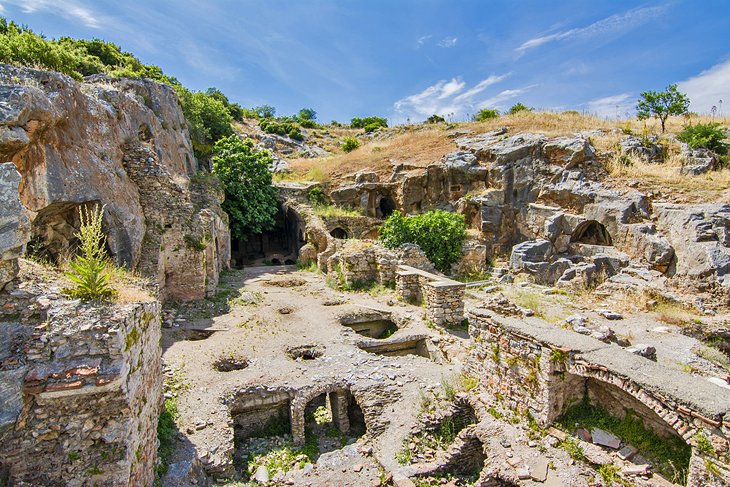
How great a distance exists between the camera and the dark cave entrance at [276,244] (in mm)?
25172

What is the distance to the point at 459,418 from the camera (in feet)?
21.9

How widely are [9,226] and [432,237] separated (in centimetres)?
1428

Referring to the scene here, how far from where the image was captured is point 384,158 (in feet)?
93.9

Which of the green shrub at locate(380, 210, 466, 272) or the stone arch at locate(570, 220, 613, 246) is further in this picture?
the stone arch at locate(570, 220, 613, 246)

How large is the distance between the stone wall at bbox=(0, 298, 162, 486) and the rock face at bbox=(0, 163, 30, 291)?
25.4 inches

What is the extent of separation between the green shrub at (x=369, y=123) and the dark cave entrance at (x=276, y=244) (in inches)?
1243

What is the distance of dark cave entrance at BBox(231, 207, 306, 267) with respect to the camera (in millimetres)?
25172

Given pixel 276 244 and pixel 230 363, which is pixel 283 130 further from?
pixel 230 363

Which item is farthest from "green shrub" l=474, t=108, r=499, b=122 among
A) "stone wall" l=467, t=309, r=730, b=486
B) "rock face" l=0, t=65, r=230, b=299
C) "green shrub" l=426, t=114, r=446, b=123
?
"stone wall" l=467, t=309, r=730, b=486

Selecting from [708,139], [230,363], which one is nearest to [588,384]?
[230,363]

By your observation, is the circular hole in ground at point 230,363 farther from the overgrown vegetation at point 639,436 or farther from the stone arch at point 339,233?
the stone arch at point 339,233

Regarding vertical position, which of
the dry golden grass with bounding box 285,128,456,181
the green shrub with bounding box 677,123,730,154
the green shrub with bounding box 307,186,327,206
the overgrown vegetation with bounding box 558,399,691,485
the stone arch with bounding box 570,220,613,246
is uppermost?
the dry golden grass with bounding box 285,128,456,181

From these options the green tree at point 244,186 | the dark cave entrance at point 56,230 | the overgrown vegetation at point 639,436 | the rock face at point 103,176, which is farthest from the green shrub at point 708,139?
the dark cave entrance at point 56,230

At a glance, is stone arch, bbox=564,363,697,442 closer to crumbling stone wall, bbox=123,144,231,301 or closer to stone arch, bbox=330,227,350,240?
crumbling stone wall, bbox=123,144,231,301
